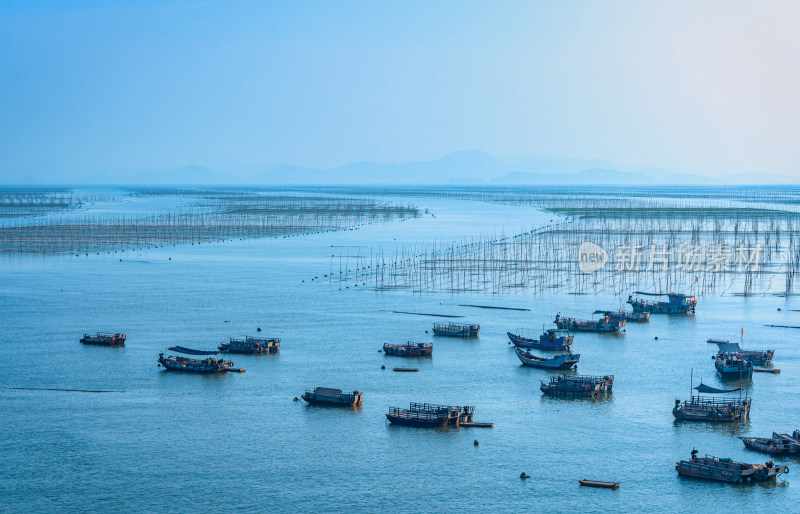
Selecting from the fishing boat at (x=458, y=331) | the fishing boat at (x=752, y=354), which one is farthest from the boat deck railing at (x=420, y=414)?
the fishing boat at (x=752, y=354)

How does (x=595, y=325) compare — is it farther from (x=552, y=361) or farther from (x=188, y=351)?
(x=188, y=351)

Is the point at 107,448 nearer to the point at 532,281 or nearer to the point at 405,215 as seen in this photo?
the point at 532,281

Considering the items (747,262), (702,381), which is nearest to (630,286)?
(747,262)

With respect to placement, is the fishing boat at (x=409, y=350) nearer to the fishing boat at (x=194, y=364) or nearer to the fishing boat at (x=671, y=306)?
the fishing boat at (x=194, y=364)

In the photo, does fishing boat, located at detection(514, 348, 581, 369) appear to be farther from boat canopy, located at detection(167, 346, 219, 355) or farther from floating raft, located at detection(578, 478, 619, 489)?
floating raft, located at detection(578, 478, 619, 489)

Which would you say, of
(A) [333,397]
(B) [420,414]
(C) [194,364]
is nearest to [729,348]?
(B) [420,414]

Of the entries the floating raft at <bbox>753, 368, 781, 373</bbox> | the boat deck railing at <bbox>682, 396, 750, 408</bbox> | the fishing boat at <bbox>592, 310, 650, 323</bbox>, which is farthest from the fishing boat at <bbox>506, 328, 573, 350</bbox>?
the boat deck railing at <bbox>682, 396, 750, 408</bbox>
